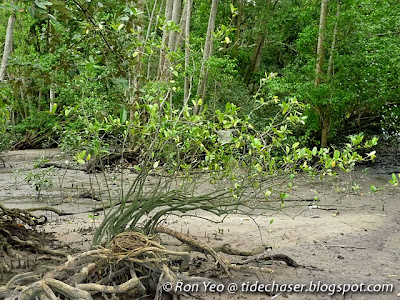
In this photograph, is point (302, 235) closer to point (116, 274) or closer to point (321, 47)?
point (116, 274)

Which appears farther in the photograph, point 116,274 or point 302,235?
point 302,235

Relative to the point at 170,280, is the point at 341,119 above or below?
above

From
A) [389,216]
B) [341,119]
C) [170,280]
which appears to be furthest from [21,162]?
[170,280]

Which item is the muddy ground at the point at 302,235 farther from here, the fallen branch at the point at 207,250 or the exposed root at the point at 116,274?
the exposed root at the point at 116,274

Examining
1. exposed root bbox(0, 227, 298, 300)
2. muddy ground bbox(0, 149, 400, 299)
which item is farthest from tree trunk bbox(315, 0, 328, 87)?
exposed root bbox(0, 227, 298, 300)

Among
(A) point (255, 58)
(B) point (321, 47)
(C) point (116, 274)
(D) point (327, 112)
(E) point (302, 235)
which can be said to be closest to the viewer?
(C) point (116, 274)

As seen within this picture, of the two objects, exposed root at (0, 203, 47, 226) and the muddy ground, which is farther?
exposed root at (0, 203, 47, 226)

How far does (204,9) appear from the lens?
2541 centimetres

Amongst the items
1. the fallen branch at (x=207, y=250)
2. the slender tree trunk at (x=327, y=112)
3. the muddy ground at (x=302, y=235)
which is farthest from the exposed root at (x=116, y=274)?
the slender tree trunk at (x=327, y=112)

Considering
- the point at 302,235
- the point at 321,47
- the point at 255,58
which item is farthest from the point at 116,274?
the point at 255,58

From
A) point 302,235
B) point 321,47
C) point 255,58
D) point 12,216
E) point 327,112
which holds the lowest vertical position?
point 302,235

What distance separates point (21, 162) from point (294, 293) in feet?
48.3

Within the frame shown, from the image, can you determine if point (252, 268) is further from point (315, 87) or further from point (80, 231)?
point (315, 87)

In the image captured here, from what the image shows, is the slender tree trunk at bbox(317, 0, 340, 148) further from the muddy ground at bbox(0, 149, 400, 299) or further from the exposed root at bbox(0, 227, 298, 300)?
the exposed root at bbox(0, 227, 298, 300)
